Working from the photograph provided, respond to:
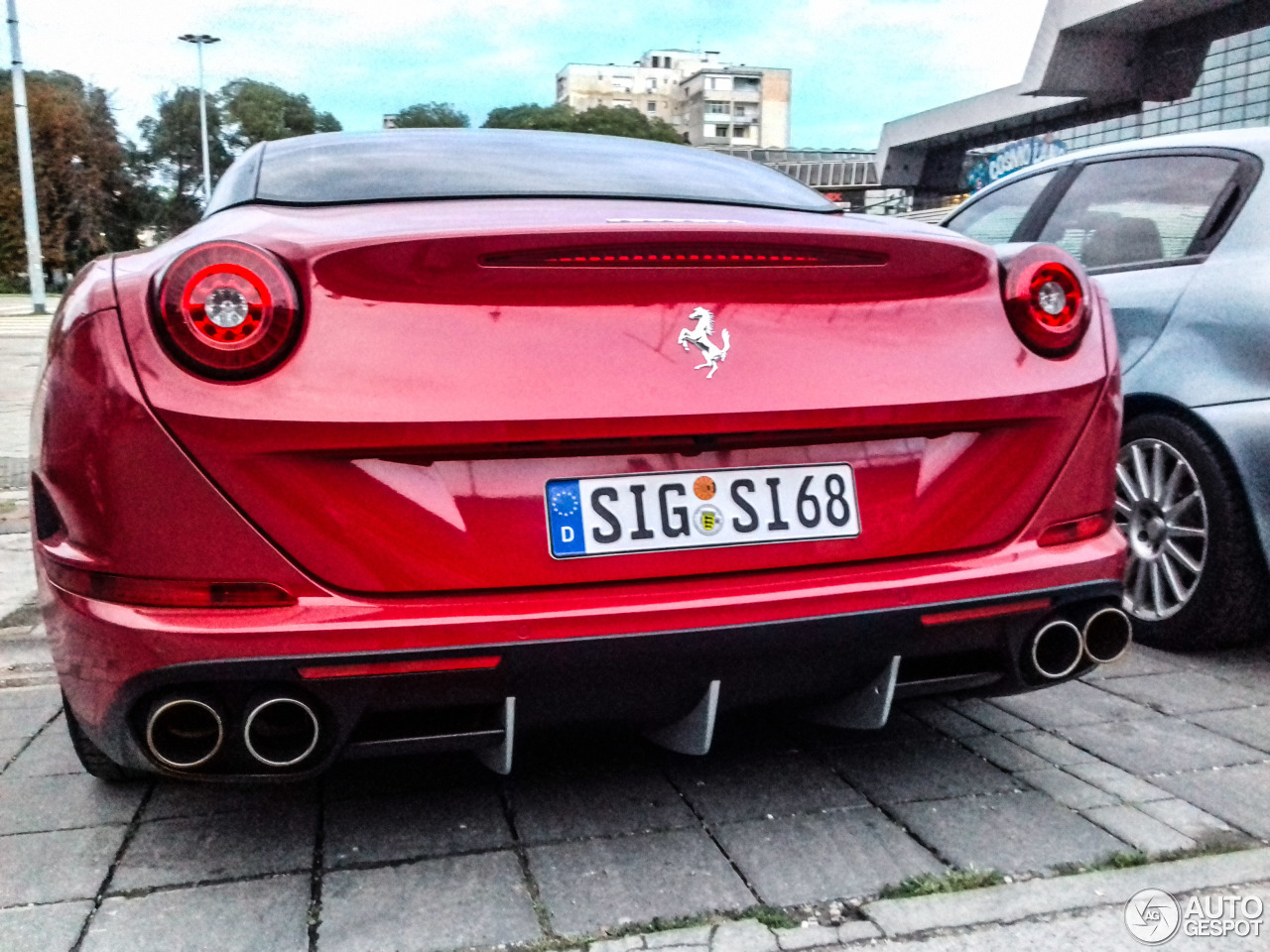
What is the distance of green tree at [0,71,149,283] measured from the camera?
5828 cm

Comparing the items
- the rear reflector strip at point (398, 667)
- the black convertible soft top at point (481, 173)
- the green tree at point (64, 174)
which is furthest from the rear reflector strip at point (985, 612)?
the green tree at point (64, 174)

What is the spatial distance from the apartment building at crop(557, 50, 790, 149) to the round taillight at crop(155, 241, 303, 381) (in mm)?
129513

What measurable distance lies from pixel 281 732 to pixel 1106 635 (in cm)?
156

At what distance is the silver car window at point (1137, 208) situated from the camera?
13.5 ft

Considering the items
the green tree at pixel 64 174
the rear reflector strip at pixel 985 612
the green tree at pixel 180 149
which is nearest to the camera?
the rear reflector strip at pixel 985 612

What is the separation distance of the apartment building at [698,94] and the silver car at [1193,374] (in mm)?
127283

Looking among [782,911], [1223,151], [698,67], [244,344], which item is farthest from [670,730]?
[698,67]

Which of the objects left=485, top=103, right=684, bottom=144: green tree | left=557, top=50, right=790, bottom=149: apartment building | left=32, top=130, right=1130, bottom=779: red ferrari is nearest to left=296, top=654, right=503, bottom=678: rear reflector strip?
left=32, top=130, right=1130, bottom=779: red ferrari

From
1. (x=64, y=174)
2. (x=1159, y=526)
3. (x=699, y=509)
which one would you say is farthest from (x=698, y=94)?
(x=699, y=509)

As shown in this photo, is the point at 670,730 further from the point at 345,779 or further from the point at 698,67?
the point at 698,67

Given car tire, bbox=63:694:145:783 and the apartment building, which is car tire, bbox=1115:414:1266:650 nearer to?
car tire, bbox=63:694:145:783

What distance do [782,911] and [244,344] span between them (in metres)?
1.30

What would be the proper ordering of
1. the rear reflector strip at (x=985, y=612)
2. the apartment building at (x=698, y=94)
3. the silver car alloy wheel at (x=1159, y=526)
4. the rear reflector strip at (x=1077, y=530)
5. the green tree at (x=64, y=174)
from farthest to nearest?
the apartment building at (x=698, y=94), the green tree at (x=64, y=174), the silver car alloy wheel at (x=1159, y=526), the rear reflector strip at (x=1077, y=530), the rear reflector strip at (x=985, y=612)

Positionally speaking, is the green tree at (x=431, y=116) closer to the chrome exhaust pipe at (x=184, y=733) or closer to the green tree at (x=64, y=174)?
the green tree at (x=64, y=174)
